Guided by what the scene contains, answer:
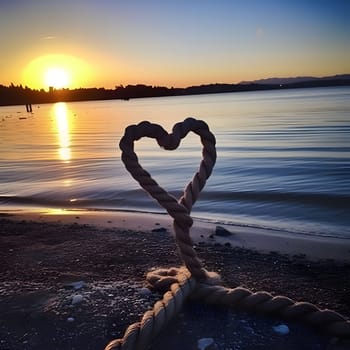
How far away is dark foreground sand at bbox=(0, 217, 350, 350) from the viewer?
2.08 metres

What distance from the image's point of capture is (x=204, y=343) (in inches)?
79.4

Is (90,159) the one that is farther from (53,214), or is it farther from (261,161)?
(53,214)

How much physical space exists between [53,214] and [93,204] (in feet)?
3.77

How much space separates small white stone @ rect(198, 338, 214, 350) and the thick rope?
0.20m

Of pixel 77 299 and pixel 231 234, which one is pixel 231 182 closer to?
pixel 231 234

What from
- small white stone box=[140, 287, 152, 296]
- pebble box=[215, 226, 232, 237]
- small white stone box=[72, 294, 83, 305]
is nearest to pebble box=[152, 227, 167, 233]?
pebble box=[215, 226, 232, 237]

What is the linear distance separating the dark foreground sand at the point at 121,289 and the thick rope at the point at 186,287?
0.07m

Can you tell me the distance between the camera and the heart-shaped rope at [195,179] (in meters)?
2.10

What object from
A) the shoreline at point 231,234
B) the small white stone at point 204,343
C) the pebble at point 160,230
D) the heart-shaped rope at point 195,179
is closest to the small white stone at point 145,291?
the heart-shaped rope at point 195,179

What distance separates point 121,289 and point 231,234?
2.02 metres

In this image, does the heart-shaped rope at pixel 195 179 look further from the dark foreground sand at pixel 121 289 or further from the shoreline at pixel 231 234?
the shoreline at pixel 231 234

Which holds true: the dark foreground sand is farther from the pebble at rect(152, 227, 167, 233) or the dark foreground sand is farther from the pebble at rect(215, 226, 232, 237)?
the pebble at rect(215, 226, 232, 237)

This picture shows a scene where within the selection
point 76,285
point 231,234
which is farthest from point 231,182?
point 76,285

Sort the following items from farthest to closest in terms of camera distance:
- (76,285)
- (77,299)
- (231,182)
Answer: (231,182), (76,285), (77,299)
